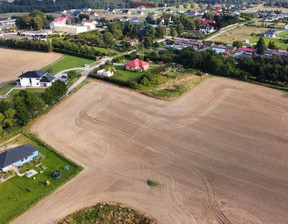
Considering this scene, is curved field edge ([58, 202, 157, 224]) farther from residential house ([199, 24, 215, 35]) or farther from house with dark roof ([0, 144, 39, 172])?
residential house ([199, 24, 215, 35])

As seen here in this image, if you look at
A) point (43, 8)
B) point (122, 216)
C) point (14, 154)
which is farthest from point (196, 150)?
point (43, 8)

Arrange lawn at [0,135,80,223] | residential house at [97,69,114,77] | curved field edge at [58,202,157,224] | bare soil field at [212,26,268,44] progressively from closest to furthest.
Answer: curved field edge at [58,202,157,224] < lawn at [0,135,80,223] < residential house at [97,69,114,77] < bare soil field at [212,26,268,44]

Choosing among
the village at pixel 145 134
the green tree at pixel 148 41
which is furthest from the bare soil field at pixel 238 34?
the green tree at pixel 148 41

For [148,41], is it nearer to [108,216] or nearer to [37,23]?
[37,23]

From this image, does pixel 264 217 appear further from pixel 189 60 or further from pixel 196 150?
pixel 189 60

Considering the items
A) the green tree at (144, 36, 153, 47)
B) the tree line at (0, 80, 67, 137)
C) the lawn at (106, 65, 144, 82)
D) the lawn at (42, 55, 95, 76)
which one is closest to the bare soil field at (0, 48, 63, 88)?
the lawn at (42, 55, 95, 76)

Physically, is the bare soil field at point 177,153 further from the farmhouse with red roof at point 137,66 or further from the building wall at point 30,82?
the farmhouse with red roof at point 137,66
